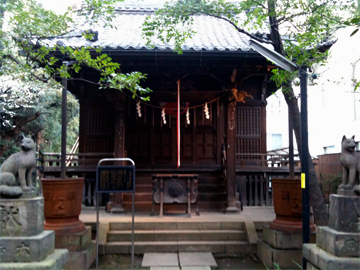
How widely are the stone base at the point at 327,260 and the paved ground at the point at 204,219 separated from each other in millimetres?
1876

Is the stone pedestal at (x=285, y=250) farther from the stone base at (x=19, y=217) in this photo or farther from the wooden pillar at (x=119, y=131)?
the wooden pillar at (x=119, y=131)

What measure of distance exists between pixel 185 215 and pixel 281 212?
3032 mm

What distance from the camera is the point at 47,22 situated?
5.88m

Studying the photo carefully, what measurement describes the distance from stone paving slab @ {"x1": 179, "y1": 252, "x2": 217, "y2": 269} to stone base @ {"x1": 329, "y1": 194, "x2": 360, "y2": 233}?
2.75 metres

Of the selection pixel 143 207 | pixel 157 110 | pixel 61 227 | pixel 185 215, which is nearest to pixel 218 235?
pixel 185 215

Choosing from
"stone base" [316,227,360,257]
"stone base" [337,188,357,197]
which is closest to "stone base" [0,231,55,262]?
"stone base" [316,227,360,257]

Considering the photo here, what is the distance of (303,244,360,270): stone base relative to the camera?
3836 millimetres

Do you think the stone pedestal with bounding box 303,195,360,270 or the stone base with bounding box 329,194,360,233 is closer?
the stone pedestal with bounding box 303,195,360,270

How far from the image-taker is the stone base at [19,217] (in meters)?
4.11

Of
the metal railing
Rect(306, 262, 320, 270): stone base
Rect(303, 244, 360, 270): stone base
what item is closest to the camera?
Rect(303, 244, 360, 270): stone base

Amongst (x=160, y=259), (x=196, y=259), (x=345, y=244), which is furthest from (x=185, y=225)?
(x=345, y=244)

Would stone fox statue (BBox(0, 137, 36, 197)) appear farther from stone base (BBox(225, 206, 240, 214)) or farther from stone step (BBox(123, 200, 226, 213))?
stone base (BBox(225, 206, 240, 214))

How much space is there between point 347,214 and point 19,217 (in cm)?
450

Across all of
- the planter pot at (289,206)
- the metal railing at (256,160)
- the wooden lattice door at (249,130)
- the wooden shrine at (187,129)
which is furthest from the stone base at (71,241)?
the wooden lattice door at (249,130)
